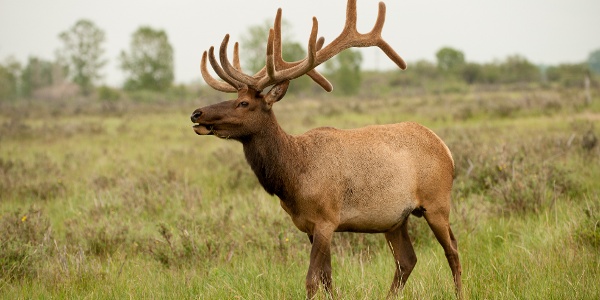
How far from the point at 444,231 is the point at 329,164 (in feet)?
3.88

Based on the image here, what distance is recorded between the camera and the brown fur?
4.25 meters

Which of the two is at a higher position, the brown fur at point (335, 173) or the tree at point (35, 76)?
the tree at point (35, 76)

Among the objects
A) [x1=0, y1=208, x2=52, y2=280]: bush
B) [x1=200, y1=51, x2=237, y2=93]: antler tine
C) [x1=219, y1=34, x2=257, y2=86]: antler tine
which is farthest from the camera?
[x1=0, y1=208, x2=52, y2=280]: bush

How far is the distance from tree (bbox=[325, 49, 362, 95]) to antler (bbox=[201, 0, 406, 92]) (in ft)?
172

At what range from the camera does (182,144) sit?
1577 cm

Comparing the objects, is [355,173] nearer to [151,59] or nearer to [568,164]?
[568,164]

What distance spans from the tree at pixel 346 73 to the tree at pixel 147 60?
682 inches

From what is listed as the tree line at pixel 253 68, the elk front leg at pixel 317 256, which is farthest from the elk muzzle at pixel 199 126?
the tree line at pixel 253 68

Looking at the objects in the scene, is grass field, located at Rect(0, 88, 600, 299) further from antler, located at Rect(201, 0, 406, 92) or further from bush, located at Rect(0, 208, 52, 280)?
antler, located at Rect(201, 0, 406, 92)

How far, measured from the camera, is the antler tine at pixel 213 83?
4.89m

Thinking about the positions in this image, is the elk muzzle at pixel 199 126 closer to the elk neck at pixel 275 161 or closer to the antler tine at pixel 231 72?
the elk neck at pixel 275 161

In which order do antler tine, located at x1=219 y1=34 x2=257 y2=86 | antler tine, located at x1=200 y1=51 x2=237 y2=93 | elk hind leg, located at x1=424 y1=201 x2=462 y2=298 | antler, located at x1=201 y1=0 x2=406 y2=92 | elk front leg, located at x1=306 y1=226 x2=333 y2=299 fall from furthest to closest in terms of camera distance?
1. antler tine, located at x1=200 y1=51 x2=237 y2=93
2. elk hind leg, located at x1=424 y1=201 x2=462 y2=298
3. antler tine, located at x1=219 y1=34 x2=257 y2=86
4. antler, located at x1=201 y1=0 x2=406 y2=92
5. elk front leg, located at x1=306 y1=226 x2=333 y2=299

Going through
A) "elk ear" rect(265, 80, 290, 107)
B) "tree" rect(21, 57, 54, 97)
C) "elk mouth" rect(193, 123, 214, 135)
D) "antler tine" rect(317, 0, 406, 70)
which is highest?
"tree" rect(21, 57, 54, 97)

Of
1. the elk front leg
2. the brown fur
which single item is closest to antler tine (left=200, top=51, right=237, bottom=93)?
the brown fur
